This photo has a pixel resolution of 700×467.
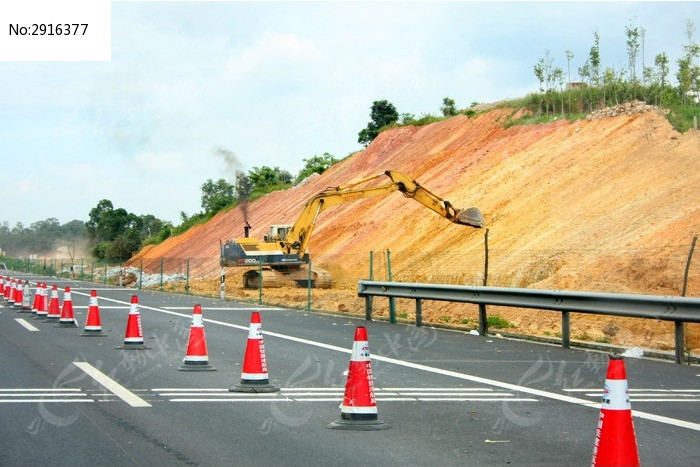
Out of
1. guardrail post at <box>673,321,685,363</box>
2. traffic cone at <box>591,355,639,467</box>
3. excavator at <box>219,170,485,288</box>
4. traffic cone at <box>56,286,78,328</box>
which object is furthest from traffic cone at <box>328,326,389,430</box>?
excavator at <box>219,170,485,288</box>

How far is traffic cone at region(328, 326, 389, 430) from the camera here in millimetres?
8328

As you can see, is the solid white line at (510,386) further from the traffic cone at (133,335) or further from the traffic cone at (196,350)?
the traffic cone at (133,335)

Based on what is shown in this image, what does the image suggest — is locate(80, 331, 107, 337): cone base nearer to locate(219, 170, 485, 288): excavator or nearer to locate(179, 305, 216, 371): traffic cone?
locate(179, 305, 216, 371): traffic cone

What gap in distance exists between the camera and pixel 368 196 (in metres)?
39.7

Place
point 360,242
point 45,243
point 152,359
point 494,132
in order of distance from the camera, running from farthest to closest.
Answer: point 45,243 → point 494,132 → point 360,242 → point 152,359

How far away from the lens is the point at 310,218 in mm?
40188

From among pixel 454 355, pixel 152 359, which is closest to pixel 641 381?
pixel 454 355

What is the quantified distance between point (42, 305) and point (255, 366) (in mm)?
13572

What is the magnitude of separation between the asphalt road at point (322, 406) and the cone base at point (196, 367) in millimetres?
177

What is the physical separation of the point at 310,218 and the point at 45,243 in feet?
445

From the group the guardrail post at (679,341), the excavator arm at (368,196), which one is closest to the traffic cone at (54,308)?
the guardrail post at (679,341)

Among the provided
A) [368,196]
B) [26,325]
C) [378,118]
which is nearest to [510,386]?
[26,325]

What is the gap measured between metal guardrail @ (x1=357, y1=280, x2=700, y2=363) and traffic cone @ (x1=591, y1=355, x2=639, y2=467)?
8.32 m

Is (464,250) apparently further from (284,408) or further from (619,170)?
(284,408)
